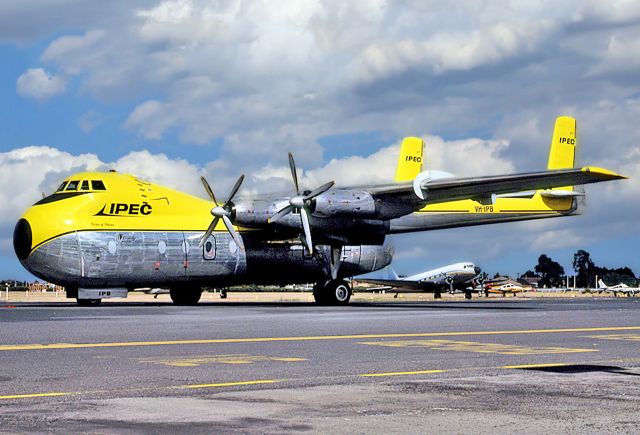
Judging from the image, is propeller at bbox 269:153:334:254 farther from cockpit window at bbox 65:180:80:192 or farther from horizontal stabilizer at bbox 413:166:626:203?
cockpit window at bbox 65:180:80:192

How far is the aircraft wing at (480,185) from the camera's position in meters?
40.3

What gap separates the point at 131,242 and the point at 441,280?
174ft

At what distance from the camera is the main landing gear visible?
165 feet

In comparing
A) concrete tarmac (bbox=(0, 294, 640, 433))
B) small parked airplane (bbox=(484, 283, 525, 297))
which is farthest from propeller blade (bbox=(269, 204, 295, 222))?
small parked airplane (bbox=(484, 283, 525, 297))

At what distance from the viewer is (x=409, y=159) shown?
6138 cm

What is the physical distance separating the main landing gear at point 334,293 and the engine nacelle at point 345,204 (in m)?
6.75

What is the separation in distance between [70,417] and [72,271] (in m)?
34.8

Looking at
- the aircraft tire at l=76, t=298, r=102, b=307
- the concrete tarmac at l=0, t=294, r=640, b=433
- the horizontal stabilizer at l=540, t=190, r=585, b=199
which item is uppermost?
the horizontal stabilizer at l=540, t=190, r=585, b=199

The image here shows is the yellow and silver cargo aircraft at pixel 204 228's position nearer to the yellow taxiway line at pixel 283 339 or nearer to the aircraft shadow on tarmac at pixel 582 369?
the yellow taxiway line at pixel 283 339

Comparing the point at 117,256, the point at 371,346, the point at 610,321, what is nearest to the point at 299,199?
the point at 117,256

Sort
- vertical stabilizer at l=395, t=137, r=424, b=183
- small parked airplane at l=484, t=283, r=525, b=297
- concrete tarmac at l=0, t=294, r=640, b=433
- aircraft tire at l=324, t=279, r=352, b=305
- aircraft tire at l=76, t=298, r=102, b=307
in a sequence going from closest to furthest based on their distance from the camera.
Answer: concrete tarmac at l=0, t=294, r=640, b=433 < aircraft tire at l=76, t=298, r=102, b=307 < aircraft tire at l=324, t=279, r=352, b=305 < vertical stabilizer at l=395, t=137, r=424, b=183 < small parked airplane at l=484, t=283, r=525, b=297

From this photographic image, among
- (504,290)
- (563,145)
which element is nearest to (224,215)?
(563,145)

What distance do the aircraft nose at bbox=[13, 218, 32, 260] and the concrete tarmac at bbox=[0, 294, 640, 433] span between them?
19239 millimetres

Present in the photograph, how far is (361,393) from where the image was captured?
1178cm
